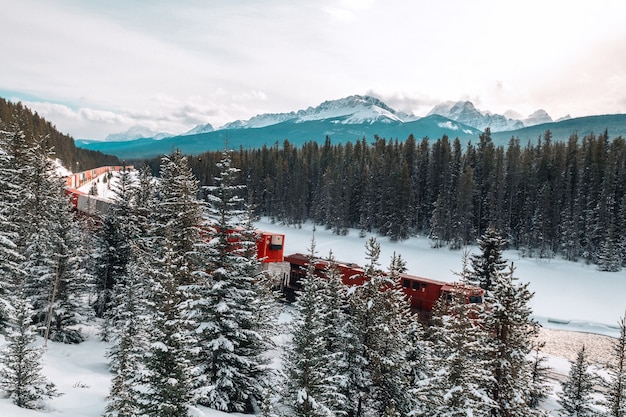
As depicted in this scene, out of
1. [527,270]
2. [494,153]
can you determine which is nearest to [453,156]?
[494,153]

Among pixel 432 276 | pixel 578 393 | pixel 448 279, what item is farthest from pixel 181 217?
pixel 432 276

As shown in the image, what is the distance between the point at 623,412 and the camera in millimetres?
16891

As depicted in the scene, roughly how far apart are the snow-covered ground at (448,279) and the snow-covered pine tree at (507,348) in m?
10.6

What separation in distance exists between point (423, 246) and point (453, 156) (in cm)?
2374

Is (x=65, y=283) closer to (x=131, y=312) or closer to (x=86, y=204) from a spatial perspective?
(x=131, y=312)

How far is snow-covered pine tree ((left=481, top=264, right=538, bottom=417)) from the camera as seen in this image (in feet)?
48.2

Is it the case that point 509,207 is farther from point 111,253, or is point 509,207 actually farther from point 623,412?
point 111,253

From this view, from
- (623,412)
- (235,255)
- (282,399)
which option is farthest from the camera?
(235,255)

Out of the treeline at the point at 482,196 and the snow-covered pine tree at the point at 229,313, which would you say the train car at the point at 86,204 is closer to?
the snow-covered pine tree at the point at 229,313

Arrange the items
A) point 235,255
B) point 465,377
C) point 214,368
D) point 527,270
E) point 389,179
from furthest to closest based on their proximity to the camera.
Answer: point 389,179 < point 527,270 < point 235,255 < point 214,368 < point 465,377

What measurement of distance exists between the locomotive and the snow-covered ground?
33.9 ft

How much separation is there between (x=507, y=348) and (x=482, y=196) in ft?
228

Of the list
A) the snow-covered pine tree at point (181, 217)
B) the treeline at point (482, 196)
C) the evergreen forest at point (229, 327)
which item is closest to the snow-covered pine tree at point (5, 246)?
the evergreen forest at point (229, 327)

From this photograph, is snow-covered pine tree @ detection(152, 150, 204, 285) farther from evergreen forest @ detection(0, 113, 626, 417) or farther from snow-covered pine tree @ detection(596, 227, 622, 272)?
snow-covered pine tree @ detection(596, 227, 622, 272)
